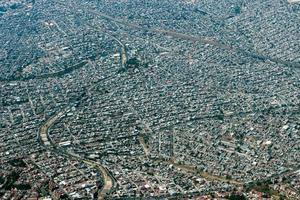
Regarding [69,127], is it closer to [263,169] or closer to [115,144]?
[115,144]

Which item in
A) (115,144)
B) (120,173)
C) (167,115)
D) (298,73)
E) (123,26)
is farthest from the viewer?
(123,26)

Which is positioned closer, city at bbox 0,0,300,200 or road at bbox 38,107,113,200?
road at bbox 38,107,113,200

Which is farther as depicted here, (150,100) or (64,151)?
(150,100)

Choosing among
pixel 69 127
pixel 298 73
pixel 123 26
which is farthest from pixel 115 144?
pixel 123 26

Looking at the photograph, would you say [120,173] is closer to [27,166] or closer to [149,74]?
[27,166]

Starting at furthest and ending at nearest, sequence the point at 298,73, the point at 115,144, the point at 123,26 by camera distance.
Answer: the point at 123,26 → the point at 298,73 → the point at 115,144

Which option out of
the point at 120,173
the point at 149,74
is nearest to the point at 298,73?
the point at 149,74

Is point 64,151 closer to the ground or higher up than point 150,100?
higher up

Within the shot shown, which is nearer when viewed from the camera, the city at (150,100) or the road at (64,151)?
the road at (64,151)

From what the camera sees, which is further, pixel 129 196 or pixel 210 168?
pixel 210 168
